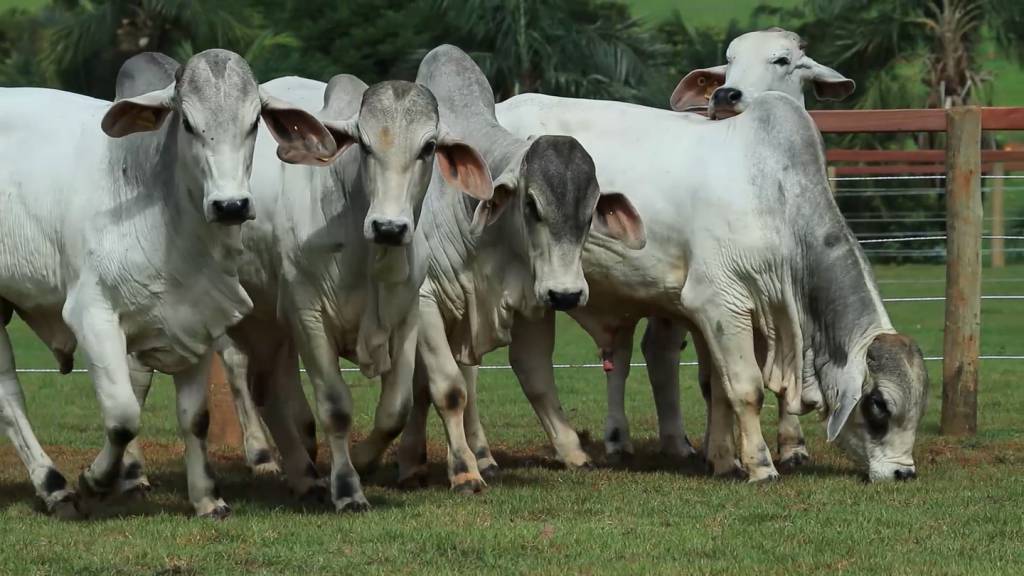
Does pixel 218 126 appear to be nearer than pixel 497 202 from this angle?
Yes

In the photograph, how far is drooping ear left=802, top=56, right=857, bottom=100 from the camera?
1098 centimetres

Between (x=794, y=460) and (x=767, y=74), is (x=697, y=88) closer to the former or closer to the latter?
(x=767, y=74)

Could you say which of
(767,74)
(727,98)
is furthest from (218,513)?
(767,74)

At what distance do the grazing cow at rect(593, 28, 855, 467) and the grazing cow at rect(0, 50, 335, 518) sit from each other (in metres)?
3.09

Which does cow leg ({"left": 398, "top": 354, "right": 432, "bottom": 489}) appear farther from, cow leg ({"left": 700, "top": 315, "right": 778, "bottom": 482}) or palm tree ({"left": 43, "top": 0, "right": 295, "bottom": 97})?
palm tree ({"left": 43, "top": 0, "right": 295, "bottom": 97})

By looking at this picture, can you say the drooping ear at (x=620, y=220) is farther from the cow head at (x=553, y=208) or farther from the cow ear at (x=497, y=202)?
the cow ear at (x=497, y=202)

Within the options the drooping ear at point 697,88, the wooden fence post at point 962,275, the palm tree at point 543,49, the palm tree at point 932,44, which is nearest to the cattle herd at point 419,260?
the drooping ear at point 697,88

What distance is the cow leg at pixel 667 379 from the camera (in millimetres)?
10609

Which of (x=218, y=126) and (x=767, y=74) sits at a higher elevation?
(x=767, y=74)

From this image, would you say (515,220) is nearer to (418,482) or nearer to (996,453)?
(418,482)

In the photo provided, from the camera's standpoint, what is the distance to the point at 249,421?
10031 millimetres

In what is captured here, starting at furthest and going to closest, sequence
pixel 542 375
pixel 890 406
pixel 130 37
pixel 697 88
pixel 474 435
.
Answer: pixel 130 37 → pixel 697 88 → pixel 542 375 → pixel 474 435 → pixel 890 406

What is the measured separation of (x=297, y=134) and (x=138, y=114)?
0.67 m

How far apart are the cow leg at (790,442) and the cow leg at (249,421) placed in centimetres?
271
